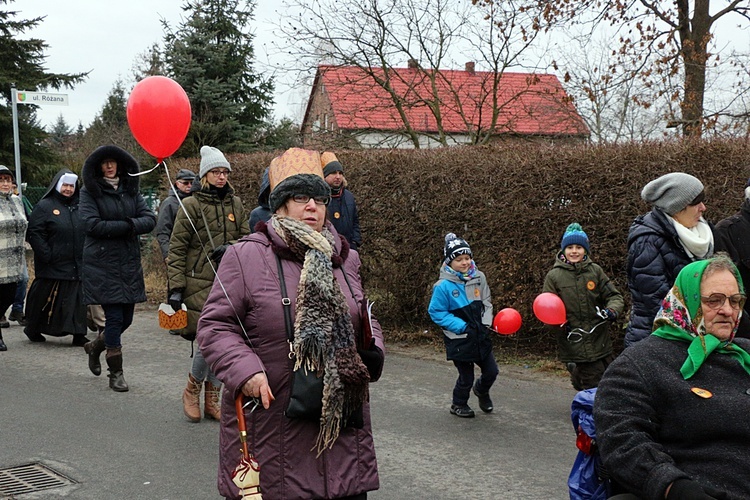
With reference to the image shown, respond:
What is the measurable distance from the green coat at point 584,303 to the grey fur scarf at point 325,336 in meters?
3.73

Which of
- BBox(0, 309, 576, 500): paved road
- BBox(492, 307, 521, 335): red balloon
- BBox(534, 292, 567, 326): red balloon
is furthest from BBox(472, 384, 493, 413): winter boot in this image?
BBox(534, 292, 567, 326): red balloon

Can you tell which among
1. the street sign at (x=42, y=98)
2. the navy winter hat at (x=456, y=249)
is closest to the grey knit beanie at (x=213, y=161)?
the navy winter hat at (x=456, y=249)

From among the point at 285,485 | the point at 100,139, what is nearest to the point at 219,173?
the point at 285,485

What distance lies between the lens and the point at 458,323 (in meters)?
6.54

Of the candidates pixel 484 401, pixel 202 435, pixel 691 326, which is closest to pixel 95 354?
pixel 202 435

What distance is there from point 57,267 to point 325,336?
7694mm

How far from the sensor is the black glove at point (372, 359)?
333 cm

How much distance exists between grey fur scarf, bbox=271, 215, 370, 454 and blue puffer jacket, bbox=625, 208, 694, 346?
2388 millimetres

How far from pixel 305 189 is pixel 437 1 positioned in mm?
13167

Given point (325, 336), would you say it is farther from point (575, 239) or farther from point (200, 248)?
point (575, 239)

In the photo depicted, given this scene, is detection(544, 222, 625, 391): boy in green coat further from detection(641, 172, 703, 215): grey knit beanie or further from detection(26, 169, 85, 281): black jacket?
detection(26, 169, 85, 281): black jacket

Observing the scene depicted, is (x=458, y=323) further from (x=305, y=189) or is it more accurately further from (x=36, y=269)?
(x=36, y=269)

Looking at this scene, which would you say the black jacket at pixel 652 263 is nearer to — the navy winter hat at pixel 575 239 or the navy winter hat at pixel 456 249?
the navy winter hat at pixel 575 239

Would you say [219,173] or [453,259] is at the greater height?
[219,173]
